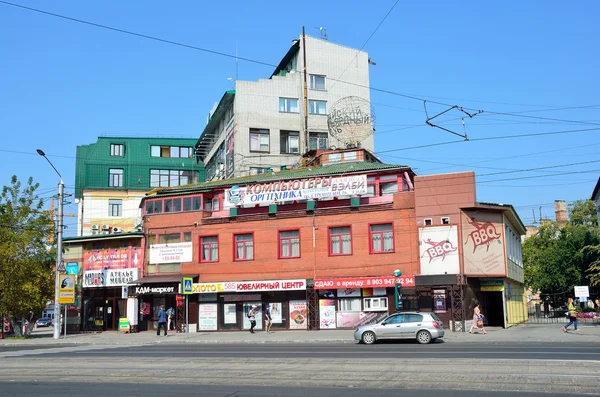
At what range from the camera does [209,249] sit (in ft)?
138

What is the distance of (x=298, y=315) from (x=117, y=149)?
45.3 metres

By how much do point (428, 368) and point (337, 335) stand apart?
1777 centimetres

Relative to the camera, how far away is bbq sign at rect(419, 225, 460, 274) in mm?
35875

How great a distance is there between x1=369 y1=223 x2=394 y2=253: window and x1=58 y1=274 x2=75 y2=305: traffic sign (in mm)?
18869

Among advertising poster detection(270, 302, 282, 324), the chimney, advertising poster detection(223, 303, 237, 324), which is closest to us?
advertising poster detection(270, 302, 282, 324)

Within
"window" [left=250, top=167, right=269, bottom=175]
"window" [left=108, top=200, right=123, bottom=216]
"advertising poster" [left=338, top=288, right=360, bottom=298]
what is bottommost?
"advertising poster" [left=338, top=288, right=360, bottom=298]

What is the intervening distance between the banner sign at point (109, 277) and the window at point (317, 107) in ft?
85.0

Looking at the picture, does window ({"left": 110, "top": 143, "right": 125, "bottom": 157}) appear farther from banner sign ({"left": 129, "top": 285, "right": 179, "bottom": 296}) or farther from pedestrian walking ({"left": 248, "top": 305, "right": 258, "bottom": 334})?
pedestrian walking ({"left": 248, "top": 305, "right": 258, "bottom": 334})

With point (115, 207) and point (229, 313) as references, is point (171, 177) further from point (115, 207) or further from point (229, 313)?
point (229, 313)

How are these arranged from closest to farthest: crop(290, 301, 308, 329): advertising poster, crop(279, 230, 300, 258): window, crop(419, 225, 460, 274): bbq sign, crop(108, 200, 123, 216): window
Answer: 1. crop(419, 225, 460, 274): bbq sign
2. crop(290, 301, 308, 329): advertising poster
3. crop(279, 230, 300, 258): window
4. crop(108, 200, 123, 216): window

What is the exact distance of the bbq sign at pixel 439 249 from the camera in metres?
35.9

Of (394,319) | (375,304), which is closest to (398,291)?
(375,304)

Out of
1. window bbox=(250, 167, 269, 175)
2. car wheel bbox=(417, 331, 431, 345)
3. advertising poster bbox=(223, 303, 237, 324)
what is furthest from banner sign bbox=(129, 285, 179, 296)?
car wheel bbox=(417, 331, 431, 345)

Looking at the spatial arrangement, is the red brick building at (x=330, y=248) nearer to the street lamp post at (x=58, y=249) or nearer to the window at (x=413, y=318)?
the street lamp post at (x=58, y=249)
